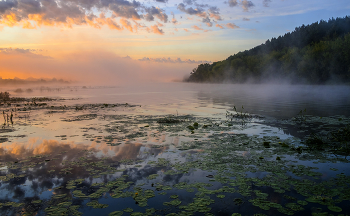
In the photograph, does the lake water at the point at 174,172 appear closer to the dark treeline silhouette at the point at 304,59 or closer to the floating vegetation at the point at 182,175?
the floating vegetation at the point at 182,175

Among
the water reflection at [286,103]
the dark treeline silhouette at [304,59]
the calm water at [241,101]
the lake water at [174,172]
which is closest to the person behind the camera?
the lake water at [174,172]

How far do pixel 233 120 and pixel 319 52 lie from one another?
9020cm

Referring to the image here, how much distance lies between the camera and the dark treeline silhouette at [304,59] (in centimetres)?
8344

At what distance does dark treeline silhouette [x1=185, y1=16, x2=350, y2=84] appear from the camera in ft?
274

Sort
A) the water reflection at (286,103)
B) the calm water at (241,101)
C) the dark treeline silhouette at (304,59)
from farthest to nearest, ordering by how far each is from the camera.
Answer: the dark treeline silhouette at (304,59)
the calm water at (241,101)
the water reflection at (286,103)

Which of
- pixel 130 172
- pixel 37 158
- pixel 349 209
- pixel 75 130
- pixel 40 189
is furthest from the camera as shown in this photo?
pixel 75 130

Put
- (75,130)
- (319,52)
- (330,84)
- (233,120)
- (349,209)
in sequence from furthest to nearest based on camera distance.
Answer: (319,52)
(330,84)
(233,120)
(75,130)
(349,209)

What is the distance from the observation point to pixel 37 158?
387 inches

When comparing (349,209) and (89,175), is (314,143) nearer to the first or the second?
(349,209)

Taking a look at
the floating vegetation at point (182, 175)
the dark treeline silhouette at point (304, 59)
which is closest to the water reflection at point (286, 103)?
the floating vegetation at point (182, 175)

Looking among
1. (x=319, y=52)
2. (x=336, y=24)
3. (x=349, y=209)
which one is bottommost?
(x=349, y=209)

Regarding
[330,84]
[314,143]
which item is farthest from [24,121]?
[330,84]

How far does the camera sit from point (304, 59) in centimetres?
9450

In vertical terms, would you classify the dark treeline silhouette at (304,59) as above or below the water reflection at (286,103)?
above
